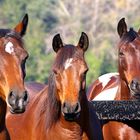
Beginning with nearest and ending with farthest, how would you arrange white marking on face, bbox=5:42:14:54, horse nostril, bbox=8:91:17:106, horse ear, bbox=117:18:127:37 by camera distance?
horse nostril, bbox=8:91:17:106 → white marking on face, bbox=5:42:14:54 → horse ear, bbox=117:18:127:37

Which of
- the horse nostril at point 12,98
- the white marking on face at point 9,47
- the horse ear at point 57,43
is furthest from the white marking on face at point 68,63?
the horse nostril at point 12,98

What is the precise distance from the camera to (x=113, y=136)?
9125 mm

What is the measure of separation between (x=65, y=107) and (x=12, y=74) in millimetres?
746

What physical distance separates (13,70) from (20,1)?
146 feet

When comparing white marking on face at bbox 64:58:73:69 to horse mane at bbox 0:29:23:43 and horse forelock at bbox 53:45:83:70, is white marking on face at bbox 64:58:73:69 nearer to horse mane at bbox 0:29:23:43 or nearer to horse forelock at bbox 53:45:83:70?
horse forelock at bbox 53:45:83:70

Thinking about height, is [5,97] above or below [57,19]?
below

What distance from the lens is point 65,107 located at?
757 centimetres

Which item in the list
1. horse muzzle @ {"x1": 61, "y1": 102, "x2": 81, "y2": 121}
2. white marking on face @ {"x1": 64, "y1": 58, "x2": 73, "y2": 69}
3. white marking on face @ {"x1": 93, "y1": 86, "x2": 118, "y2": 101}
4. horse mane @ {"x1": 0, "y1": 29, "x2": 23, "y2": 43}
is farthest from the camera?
white marking on face @ {"x1": 93, "y1": 86, "x2": 118, "y2": 101}

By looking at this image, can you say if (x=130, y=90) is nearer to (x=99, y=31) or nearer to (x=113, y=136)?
(x=113, y=136)

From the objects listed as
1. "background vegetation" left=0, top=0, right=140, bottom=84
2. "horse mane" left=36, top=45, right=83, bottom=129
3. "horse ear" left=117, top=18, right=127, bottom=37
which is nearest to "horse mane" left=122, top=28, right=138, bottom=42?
"horse ear" left=117, top=18, right=127, bottom=37

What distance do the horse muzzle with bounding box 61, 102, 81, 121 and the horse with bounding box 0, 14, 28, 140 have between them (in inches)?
21.7

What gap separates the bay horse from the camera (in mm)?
7699

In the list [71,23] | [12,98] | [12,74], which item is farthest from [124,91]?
[71,23]

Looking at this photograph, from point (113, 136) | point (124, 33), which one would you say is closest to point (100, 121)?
point (113, 136)
